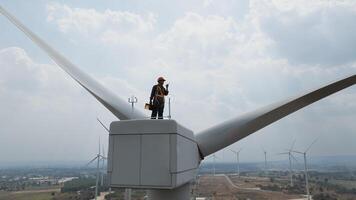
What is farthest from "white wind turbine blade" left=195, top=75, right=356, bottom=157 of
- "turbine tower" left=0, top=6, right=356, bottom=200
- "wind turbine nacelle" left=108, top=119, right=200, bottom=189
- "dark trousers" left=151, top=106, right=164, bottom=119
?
"wind turbine nacelle" left=108, top=119, right=200, bottom=189

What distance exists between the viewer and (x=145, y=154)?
7.45m

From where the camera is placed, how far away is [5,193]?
7150 centimetres

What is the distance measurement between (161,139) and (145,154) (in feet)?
1.95

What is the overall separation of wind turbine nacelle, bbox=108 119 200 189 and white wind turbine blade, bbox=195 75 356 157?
3.73 meters

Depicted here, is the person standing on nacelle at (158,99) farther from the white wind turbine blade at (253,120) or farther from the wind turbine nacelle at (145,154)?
the white wind turbine blade at (253,120)

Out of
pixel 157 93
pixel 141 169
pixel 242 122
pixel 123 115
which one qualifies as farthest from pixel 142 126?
pixel 242 122

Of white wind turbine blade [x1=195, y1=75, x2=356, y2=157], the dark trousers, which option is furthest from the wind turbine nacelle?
white wind turbine blade [x1=195, y1=75, x2=356, y2=157]

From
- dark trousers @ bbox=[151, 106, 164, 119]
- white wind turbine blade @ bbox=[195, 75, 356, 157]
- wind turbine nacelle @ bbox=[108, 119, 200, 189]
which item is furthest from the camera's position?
white wind turbine blade @ bbox=[195, 75, 356, 157]

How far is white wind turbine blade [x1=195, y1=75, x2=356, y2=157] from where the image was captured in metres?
10.7

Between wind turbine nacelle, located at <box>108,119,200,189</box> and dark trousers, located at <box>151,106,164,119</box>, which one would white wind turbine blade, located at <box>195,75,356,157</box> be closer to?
dark trousers, located at <box>151,106,164,119</box>

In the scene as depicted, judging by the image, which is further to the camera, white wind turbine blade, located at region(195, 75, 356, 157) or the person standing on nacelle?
white wind turbine blade, located at region(195, 75, 356, 157)

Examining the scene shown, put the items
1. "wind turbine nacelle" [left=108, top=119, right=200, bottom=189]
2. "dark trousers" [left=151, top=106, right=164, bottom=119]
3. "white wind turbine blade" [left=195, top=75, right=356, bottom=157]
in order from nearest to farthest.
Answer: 1. "wind turbine nacelle" [left=108, top=119, right=200, bottom=189]
2. "dark trousers" [left=151, top=106, right=164, bottom=119]
3. "white wind turbine blade" [left=195, top=75, right=356, bottom=157]

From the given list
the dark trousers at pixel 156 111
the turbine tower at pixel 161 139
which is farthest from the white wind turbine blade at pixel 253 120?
the dark trousers at pixel 156 111

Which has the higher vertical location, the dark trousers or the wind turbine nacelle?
the dark trousers
